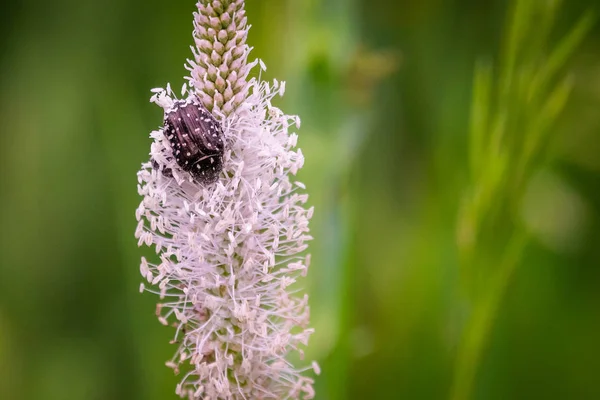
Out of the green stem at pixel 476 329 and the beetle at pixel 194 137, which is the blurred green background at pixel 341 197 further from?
the beetle at pixel 194 137

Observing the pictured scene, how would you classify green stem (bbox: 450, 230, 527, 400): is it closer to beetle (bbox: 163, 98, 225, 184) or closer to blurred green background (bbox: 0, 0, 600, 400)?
blurred green background (bbox: 0, 0, 600, 400)

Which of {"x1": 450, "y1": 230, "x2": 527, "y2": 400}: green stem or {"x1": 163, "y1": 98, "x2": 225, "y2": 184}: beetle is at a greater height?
{"x1": 163, "y1": 98, "x2": 225, "y2": 184}: beetle

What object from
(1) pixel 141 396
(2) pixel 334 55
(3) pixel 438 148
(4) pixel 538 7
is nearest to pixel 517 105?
(4) pixel 538 7

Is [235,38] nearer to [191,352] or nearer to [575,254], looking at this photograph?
[191,352]

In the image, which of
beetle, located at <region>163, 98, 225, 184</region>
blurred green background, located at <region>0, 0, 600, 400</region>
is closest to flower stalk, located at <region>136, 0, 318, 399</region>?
beetle, located at <region>163, 98, 225, 184</region>

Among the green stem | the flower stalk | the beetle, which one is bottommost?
the green stem

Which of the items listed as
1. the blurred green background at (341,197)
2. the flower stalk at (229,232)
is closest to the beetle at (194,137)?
the flower stalk at (229,232)

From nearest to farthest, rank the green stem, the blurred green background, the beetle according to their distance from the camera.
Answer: the beetle < the green stem < the blurred green background

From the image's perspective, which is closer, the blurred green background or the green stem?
the green stem

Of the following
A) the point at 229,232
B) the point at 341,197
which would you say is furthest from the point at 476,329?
the point at 229,232
